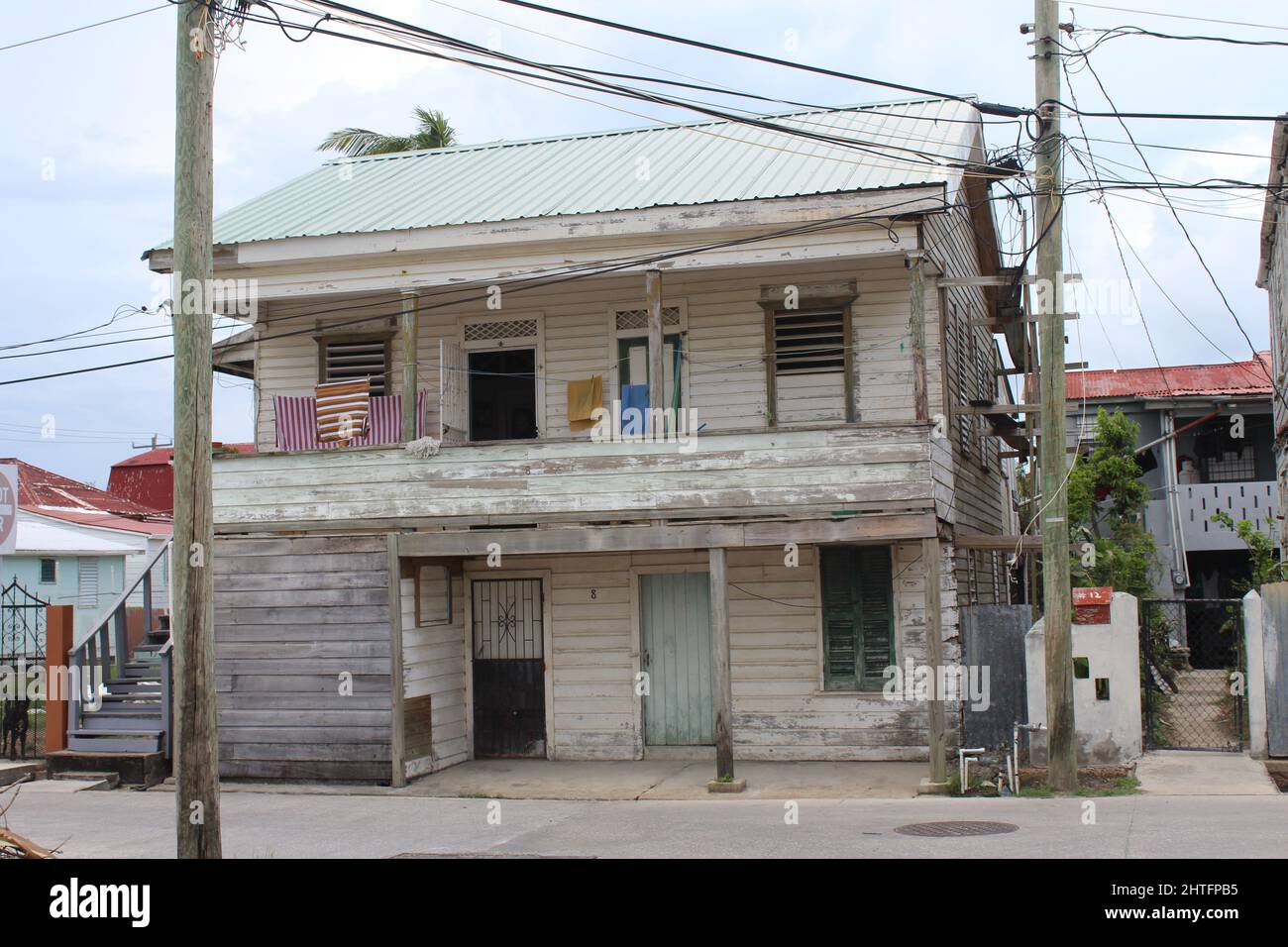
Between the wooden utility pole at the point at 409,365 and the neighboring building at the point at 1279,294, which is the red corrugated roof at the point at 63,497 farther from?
the neighboring building at the point at 1279,294

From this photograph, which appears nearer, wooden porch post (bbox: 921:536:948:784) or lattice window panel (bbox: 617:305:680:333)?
wooden porch post (bbox: 921:536:948:784)

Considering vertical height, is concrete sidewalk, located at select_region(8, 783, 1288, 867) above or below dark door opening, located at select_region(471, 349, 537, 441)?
below

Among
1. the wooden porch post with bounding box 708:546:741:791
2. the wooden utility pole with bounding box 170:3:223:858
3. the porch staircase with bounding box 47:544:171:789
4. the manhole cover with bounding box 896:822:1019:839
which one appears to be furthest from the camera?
the porch staircase with bounding box 47:544:171:789

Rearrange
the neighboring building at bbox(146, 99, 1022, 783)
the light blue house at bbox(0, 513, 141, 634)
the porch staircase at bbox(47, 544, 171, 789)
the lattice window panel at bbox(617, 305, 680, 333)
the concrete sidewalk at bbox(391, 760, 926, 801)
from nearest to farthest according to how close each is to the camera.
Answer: the concrete sidewalk at bbox(391, 760, 926, 801) < the neighboring building at bbox(146, 99, 1022, 783) < the porch staircase at bbox(47, 544, 171, 789) < the lattice window panel at bbox(617, 305, 680, 333) < the light blue house at bbox(0, 513, 141, 634)

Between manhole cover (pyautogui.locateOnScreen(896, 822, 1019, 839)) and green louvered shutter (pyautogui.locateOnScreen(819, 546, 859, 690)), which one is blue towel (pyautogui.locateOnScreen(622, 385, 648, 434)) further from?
manhole cover (pyautogui.locateOnScreen(896, 822, 1019, 839))

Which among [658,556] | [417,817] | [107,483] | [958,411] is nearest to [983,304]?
[958,411]

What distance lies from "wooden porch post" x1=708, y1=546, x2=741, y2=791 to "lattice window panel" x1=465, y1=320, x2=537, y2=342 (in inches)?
183

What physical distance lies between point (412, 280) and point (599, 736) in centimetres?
625

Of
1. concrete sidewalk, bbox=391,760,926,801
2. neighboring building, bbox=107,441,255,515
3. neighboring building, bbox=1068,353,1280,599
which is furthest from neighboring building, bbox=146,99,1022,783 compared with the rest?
neighboring building, bbox=107,441,255,515

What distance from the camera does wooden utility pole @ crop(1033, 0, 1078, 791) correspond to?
12719mm

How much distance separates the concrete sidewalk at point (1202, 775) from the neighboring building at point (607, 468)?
2.65 meters

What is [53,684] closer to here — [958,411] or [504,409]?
[504,409]

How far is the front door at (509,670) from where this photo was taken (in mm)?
17125

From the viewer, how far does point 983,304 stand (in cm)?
2145
